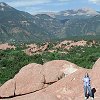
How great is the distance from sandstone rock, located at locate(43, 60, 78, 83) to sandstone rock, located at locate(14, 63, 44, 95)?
2.73 feet

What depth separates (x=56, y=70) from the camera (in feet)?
137

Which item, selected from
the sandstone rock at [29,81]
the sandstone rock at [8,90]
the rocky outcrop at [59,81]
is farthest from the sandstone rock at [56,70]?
the sandstone rock at [8,90]

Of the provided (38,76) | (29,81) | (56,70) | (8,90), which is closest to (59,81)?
(38,76)

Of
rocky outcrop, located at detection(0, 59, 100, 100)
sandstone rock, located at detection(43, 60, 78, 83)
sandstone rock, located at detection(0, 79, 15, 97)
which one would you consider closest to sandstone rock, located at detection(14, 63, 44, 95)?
rocky outcrop, located at detection(0, 59, 100, 100)

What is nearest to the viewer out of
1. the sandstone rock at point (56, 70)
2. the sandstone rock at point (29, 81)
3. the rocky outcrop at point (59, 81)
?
the rocky outcrop at point (59, 81)

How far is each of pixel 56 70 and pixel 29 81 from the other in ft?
11.8

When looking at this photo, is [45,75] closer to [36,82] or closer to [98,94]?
[36,82]

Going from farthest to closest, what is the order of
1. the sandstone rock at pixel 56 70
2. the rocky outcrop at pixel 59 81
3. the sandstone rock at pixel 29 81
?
the sandstone rock at pixel 56 70, the sandstone rock at pixel 29 81, the rocky outcrop at pixel 59 81

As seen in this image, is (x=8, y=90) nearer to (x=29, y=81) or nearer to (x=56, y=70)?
(x=29, y=81)

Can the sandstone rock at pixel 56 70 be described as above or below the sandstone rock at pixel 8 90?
above

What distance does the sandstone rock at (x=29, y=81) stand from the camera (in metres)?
40.1

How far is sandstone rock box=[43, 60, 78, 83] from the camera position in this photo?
40906 millimetres

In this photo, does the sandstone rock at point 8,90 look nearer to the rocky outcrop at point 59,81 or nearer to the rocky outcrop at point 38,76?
the rocky outcrop at point 38,76

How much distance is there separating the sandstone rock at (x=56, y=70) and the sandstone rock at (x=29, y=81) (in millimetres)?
831
